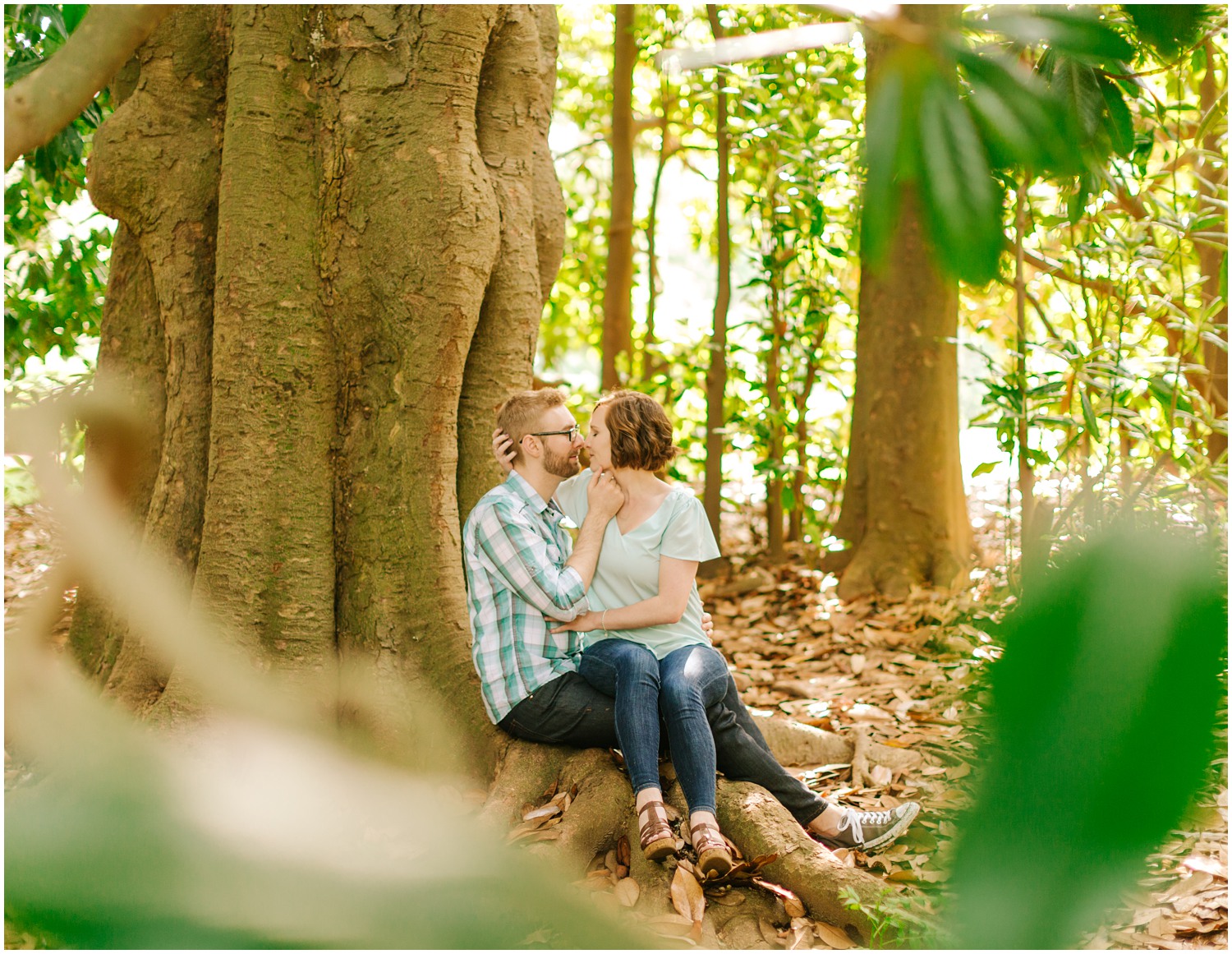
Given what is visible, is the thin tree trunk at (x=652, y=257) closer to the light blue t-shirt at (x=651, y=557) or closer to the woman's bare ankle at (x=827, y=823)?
the light blue t-shirt at (x=651, y=557)

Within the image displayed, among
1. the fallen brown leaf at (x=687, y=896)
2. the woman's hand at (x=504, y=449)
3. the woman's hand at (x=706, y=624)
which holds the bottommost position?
the fallen brown leaf at (x=687, y=896)

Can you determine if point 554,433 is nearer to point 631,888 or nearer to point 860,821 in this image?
point 631,888

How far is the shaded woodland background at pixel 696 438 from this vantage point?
10.9 inches

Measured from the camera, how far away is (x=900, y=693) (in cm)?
398

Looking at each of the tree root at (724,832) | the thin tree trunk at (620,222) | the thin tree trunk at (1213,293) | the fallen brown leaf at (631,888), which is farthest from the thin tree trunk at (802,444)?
the fallen brown leaf at (631,888)

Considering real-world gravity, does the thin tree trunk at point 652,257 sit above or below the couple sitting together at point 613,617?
above

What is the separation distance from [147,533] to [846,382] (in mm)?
4668

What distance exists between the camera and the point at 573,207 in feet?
27.5

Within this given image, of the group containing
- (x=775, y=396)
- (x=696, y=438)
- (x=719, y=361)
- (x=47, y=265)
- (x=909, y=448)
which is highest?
(x=47, y=265)

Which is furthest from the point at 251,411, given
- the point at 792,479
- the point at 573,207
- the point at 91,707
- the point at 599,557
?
the point at 573,207

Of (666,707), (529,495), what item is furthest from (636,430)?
(666,707)

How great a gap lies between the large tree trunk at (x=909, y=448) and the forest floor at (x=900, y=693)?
0.87 feet

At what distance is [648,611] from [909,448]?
3.05 meters

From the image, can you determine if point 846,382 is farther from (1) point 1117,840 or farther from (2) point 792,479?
(1) point 1117,840
